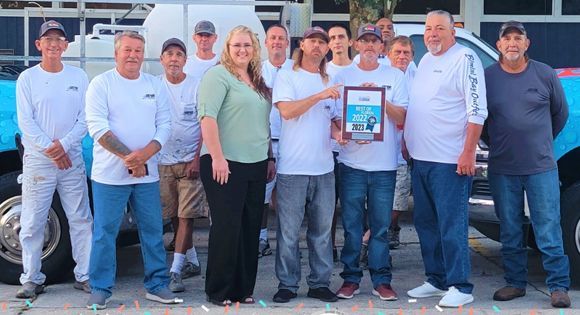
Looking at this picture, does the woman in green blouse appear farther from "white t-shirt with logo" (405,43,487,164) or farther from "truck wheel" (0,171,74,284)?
"truck wheel" (0,171,74,284)

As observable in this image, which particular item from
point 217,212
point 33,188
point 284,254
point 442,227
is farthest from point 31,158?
point 442,227

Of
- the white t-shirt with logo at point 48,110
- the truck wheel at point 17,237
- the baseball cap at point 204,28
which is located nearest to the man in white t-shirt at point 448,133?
the baseball cap at point 204,28

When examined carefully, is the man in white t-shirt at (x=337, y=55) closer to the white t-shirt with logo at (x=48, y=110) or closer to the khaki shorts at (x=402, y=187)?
the khaki shorts at (x=402, y=187)

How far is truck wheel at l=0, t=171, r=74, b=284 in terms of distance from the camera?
7.01 meters

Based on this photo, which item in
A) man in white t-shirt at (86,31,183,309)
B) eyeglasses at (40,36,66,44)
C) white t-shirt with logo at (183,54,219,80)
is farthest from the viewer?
white t-shirt with logo at (183,54,219,80)

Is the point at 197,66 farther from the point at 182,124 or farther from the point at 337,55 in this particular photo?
the point at 337,55

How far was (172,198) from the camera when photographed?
7234 mm

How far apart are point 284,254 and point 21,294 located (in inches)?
71.4

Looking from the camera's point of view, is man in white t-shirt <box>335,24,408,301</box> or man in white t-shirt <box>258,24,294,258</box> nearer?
man in white t-shirt <box>335,24,408,301</box>

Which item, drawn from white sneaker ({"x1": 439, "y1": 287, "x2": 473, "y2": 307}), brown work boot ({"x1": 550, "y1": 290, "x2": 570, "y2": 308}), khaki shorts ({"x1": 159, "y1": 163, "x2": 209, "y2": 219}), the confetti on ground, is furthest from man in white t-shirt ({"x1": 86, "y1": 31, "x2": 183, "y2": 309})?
brown work boot ({"x1": 550, "y1": 290, "x2": 570, "y2": 308})

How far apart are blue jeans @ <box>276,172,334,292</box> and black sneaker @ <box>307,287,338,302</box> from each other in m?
0.03

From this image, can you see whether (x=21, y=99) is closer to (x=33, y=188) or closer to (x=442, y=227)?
(x=33, y=188)

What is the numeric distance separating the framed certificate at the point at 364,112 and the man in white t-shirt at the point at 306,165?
148mm

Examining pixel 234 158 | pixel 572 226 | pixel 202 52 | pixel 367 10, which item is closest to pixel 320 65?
pixel 234 158
